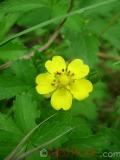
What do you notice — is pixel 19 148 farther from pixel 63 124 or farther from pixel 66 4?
pixel 66 4

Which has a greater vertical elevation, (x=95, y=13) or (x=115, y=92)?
(x=95, y=13)

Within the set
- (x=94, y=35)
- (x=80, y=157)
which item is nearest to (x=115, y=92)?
(x=94, y=35)

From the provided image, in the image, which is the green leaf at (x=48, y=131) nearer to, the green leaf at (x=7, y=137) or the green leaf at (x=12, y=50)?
the green leaf at (x=7, y=137)

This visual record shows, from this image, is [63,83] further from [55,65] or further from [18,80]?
[18,80]

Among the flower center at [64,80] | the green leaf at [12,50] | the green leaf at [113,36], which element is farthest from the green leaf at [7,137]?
the green leaf at [113,36]

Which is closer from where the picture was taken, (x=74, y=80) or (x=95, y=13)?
(x=74, y=80)

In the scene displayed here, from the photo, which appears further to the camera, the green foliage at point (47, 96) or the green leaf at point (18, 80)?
the green leaf at point (18, 80)

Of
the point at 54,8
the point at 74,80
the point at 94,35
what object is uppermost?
the point at 54,8
